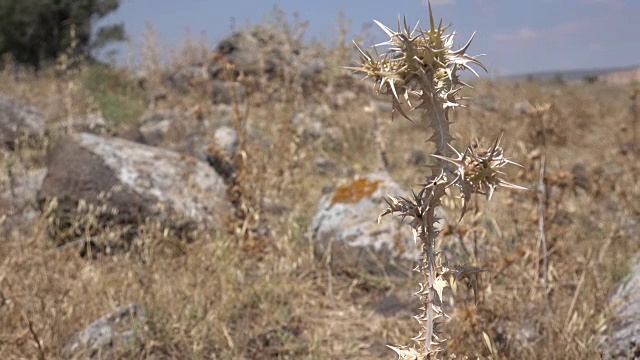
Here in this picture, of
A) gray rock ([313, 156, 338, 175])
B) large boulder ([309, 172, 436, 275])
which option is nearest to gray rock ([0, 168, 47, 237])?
large boulder ([309, 172, 436, 275])

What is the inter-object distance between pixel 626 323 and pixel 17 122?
5.55 meters

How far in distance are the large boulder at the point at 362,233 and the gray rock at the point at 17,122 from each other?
3264 millimetres

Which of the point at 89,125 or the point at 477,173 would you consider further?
the point at 89,125

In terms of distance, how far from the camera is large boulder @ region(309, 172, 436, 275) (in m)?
3.78

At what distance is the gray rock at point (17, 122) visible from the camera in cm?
602

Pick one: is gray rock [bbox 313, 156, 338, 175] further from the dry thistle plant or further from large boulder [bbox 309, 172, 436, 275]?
the dry thistle plant

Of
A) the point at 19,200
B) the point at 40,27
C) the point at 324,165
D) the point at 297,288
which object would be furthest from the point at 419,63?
the point at 40,27

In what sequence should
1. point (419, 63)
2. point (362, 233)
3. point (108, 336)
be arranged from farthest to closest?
1. point (362, 233)
2. point (108, 336)
3. point (419, 63)

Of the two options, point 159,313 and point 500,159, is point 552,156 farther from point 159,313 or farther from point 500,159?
point 500,159

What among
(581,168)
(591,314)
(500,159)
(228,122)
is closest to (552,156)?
(581,168)

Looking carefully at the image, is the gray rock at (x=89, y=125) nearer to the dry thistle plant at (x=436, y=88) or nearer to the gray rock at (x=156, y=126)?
the gray rock at (x=156, y=126)

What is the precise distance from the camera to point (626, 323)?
8.78ft

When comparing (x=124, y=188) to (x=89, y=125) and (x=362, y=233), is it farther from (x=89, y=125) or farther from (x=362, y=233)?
(x=89, y=125)

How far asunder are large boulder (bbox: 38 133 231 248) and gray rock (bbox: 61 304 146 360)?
115cm
